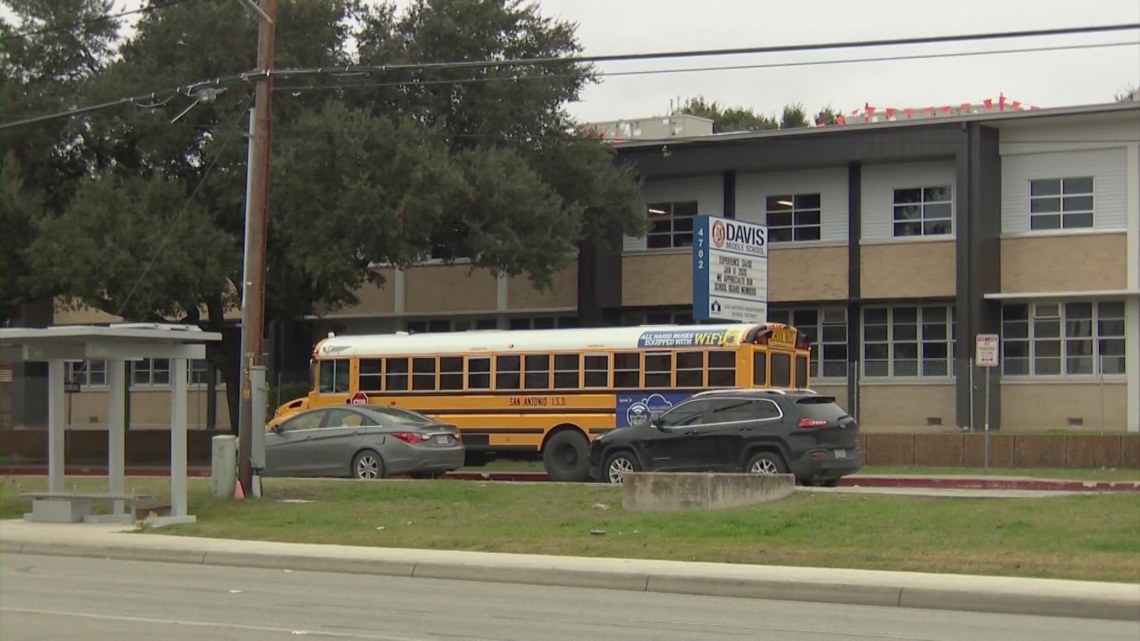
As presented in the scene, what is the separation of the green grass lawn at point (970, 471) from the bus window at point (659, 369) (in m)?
5.46

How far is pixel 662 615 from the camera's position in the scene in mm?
13156

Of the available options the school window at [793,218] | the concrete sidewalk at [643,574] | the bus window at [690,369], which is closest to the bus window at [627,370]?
the bus window at [690,369]

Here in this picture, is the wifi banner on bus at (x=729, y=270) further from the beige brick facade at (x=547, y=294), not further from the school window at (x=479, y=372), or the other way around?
the beige brick facade at (x=547, y=294)

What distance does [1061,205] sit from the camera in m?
38.7

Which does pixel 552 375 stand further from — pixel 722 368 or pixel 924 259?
pixel 924 259

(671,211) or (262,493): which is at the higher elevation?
(671,211)

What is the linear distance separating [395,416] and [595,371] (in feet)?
13.3

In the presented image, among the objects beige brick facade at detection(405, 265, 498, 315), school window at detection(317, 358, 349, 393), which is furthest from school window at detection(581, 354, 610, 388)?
beige brick facade at detection(405, 265, 498, 315)

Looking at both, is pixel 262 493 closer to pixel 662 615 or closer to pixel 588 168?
pixel 662 615

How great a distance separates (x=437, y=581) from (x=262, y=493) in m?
8.47

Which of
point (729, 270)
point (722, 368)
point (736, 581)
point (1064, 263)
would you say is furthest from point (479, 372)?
A: point (1064, 263)

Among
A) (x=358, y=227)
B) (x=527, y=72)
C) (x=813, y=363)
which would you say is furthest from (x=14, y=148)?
(x=813, y=363)

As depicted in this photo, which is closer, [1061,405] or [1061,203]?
[1061,405]

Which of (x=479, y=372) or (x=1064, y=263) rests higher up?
(x=1064, y=263)
